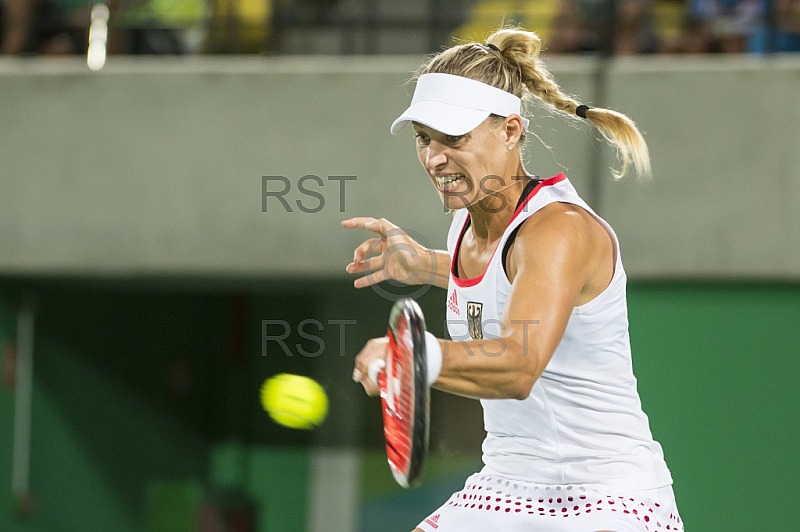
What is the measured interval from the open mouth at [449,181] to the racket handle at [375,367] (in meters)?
0.59

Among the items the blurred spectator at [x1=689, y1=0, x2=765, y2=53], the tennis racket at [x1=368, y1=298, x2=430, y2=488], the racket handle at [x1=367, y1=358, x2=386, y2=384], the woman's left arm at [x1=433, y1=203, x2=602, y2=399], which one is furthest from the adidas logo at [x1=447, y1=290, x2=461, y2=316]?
A: the blurred spectator at [x1=689, y1=0, x2=765, y2=53]

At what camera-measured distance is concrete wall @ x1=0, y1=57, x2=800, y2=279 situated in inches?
201

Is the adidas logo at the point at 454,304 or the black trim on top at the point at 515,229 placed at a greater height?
the black trim on top at the point at 515,229

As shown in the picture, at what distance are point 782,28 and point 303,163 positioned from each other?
263 centimetres

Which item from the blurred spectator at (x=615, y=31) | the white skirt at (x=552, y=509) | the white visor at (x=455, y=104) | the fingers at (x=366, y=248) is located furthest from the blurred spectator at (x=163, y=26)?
the white skirt at (x=552, y=509)

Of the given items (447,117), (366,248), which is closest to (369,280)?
(366,248)

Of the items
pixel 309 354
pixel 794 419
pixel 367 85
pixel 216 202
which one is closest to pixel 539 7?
pixel 367 85

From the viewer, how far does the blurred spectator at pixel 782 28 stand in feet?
17.4

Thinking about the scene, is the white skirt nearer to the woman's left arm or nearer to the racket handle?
the woman's left arm

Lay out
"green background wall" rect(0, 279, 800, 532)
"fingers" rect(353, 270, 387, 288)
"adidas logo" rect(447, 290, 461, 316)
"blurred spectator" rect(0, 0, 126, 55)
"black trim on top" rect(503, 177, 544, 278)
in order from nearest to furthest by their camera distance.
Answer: "black trim on top" rect(503, 177, 544, 278) < "adidas logo" rect(447, 290, 461, 316) < "fingers" rect(353, 270, 387, 288) < "green background wall" rect(0, 279, 800, 532) < "blurred spectator" rect(0, 0, 126, 55)

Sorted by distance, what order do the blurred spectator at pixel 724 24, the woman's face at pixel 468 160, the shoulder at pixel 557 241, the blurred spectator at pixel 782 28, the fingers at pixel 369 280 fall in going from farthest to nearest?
the blurred spectator at pixel 724 24
the blurred spectator at pixel 782 28
the fingers at pixel 369 280
the woman's face at pixel 468 160
the shoulder at pixel 557 241

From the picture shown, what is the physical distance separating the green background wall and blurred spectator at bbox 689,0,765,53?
1.32 meters

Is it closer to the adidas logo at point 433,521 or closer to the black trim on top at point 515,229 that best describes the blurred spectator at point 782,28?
the black trim on top at point 515,229

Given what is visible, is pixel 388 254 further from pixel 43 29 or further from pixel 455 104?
pixel 43 29
